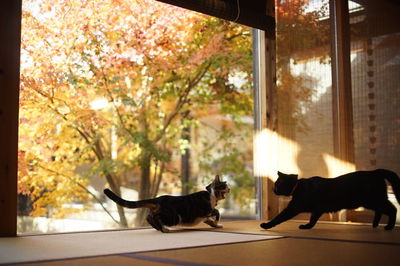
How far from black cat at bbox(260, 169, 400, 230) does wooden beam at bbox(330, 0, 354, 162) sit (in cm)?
81

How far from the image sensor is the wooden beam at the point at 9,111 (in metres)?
2.80

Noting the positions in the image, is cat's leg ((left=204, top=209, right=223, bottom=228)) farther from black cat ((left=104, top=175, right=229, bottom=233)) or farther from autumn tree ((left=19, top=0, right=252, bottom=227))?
autumn tree ((left=19, top=0, right=252, bottom=227))

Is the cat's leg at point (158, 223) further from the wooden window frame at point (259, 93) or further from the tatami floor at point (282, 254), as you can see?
the wooden window frame at point (259, 93)

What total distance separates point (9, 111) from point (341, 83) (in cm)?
280

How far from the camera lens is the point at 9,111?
9.36ft

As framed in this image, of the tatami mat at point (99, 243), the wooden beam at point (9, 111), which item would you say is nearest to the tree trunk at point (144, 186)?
the tatami mat at point (99, 243)

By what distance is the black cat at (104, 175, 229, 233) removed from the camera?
3057 millimetres

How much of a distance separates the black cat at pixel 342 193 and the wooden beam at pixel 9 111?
1.68m

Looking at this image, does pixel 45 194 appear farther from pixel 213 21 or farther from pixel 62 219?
pixel 213 21

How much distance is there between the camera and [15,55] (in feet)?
9.53

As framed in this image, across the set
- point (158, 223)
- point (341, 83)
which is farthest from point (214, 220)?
point (341, 83)

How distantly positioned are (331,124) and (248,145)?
4713 mm

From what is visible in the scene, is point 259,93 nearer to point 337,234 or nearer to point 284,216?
point 284,216

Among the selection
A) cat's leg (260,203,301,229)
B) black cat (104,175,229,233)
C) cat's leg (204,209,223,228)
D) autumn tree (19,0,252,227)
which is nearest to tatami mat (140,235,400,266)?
cat's leg (260,203,301,229)
